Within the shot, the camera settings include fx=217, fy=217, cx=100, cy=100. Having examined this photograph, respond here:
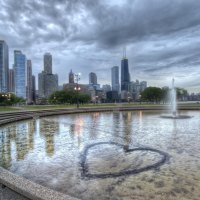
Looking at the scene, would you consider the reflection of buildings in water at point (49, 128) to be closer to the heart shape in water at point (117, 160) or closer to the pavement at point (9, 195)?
the heart shape in water at point (117, 160)

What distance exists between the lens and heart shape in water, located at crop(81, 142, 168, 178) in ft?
20.5

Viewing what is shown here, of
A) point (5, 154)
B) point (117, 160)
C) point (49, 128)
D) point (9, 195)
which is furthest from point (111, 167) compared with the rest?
point (49, 128)

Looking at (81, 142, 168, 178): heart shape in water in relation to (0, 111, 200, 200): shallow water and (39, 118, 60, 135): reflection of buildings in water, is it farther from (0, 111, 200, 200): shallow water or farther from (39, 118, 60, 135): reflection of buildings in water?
(39, 118, 60, 135): reflection of buildings in water

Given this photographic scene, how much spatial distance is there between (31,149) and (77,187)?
456cm

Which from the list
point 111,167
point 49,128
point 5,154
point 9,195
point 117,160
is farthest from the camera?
point 49,128

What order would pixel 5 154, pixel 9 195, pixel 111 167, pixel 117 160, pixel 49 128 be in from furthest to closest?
pixel 49 128 < pixel 5 154 < pixel 117 160 < pixel 111 167 < pixel 9 195

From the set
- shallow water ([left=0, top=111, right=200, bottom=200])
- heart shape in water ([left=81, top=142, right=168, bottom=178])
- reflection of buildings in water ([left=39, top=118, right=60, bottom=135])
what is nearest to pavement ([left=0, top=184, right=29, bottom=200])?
shallow water ([left=0, top=111, right=200, bottom=200])

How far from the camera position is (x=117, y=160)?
736 cm

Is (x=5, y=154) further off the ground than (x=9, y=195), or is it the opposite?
(x=9, y=195)

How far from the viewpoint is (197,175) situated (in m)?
5.88

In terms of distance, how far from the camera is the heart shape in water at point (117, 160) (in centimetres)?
626

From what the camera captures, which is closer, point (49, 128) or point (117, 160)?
point (117, 160)

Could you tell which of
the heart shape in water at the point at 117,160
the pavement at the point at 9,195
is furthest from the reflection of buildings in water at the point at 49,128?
the pavement at the point at 9,195

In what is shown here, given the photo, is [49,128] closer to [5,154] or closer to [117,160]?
[5,154]
